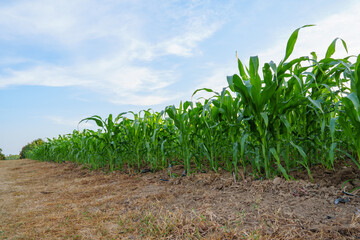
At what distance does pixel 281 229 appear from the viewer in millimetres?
1287

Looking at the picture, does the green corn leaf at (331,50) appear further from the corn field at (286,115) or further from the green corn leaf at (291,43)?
the green corn leaf at (291,43)

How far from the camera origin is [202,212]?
5.32 ft

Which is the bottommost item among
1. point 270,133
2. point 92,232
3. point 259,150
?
point 92,232

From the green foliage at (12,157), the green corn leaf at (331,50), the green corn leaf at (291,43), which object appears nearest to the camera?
the green corn leaf at (291,43)

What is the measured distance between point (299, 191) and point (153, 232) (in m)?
1.14

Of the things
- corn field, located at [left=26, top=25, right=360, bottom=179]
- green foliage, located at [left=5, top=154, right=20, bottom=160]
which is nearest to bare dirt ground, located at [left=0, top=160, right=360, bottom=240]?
corn field, located at [left=26, top=25, right=360, bottom=179]

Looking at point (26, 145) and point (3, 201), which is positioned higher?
point (26, 145)

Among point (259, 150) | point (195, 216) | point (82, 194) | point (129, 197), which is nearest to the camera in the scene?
point (195, 216)

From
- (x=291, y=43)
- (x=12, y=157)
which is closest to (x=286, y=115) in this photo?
(x=291, y=43)

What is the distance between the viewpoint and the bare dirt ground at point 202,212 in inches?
51.8

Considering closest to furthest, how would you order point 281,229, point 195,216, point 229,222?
point 281,229, point 229,222, point 195,216

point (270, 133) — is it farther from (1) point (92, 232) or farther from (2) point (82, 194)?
(2) point (82, 194)

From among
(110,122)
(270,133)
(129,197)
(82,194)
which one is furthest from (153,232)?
(110,122)

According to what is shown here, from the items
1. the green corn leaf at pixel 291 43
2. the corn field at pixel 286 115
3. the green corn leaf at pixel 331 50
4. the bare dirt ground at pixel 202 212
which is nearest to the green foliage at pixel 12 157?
the bare dirt ground at pixel 202 212
